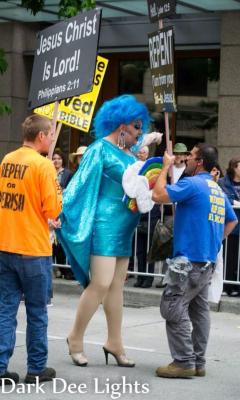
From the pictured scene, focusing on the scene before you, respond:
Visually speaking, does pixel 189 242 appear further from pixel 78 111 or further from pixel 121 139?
pixel 78 111

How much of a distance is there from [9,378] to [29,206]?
3.91 ft

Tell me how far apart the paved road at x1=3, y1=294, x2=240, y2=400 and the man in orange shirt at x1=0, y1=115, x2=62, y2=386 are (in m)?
0.29

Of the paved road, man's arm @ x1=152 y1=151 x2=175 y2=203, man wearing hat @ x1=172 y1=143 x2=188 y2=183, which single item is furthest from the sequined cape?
man wearing hat @ x1=172 y1=143 x2=188 y2=183

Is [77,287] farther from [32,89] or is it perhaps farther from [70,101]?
[32,89]

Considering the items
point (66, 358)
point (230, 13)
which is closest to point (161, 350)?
point (66, 358)

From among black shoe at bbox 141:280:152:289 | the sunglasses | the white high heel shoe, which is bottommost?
black shoe at bbox 141:280:152:289

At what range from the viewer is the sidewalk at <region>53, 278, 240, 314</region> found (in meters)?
11.0

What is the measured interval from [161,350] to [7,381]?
206 centimetres

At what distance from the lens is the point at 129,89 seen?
17031 mm

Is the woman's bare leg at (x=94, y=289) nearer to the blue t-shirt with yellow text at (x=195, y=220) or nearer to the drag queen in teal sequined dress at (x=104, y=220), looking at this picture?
the drag queen in teal sequined dress at (x=104, y=220)

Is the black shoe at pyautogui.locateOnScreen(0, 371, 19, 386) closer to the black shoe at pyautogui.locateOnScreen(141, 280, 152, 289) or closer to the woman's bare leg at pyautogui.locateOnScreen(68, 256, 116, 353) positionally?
the woman's bare leg at pyautogui.locateOnScreen(68, 256, 116, 353)

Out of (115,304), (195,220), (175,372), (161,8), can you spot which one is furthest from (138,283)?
(195,220)

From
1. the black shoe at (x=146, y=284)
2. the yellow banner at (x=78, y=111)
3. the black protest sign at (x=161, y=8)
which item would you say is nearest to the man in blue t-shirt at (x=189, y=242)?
the black protest sign at (x=161, y=8)

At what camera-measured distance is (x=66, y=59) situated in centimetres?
877
